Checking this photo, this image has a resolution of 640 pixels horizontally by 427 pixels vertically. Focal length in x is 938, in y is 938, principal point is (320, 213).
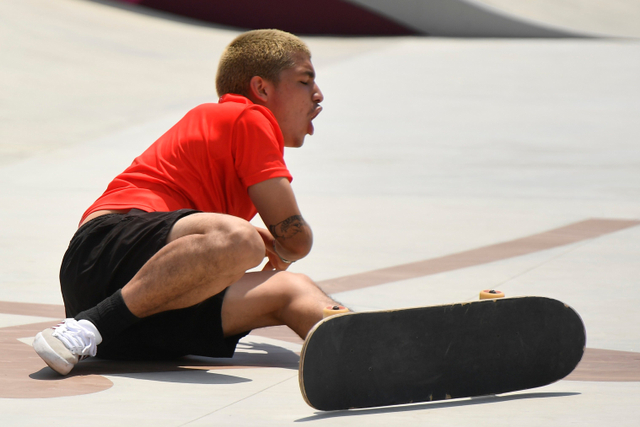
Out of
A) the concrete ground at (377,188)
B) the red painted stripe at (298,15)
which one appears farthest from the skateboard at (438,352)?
the red painted stripe at (298,15)

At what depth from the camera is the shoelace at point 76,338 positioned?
307 cm

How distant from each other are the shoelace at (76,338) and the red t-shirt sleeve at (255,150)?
2.44 ft

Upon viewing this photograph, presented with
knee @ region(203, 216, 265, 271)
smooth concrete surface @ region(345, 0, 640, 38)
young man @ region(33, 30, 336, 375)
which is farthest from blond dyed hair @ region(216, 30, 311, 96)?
smooth concrete surface @ region(345, 0, 640, 38)

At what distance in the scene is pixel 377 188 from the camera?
879cm

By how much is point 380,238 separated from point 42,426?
4.14 meters

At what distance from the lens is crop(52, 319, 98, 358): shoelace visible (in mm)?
3074

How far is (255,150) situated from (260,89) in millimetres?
388

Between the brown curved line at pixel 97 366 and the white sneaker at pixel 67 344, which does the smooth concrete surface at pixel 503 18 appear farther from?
the white sneaker at pixel 67 344

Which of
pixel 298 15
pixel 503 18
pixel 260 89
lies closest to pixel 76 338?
pixel 260 89

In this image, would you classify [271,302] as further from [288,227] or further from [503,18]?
[503,18]

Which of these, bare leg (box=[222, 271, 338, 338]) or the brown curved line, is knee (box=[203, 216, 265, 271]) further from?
the brown curved line

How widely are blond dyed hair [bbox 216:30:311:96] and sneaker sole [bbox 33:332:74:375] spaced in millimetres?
1204

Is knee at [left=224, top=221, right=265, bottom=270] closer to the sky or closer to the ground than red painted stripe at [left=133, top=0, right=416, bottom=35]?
closer to the ground

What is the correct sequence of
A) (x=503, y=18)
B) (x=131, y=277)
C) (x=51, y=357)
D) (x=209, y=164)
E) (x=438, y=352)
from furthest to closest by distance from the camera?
(x=503, y=18), (x=209, y=164), (x=131, y=277), (x=51, y=357), (x=438, y=352)
